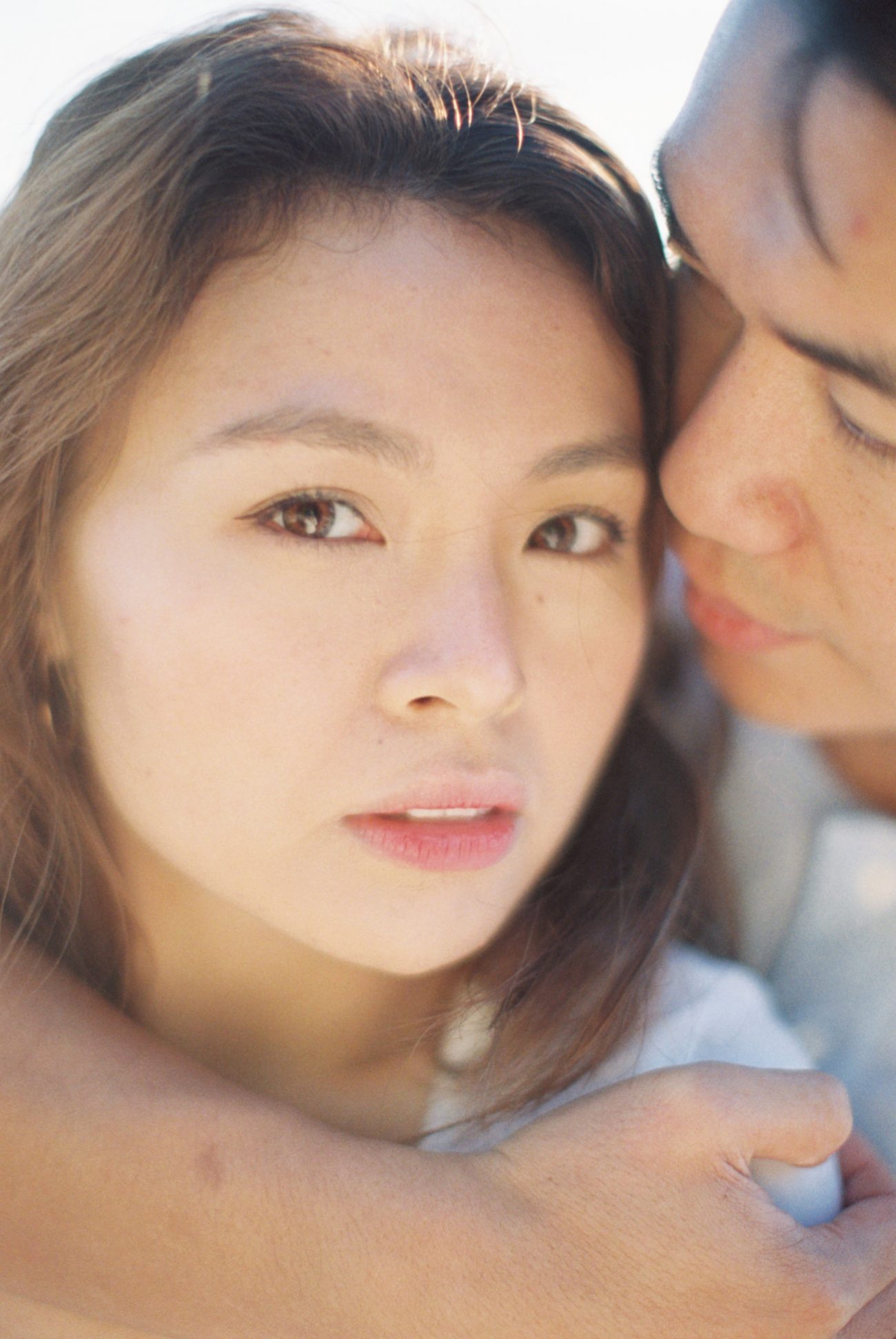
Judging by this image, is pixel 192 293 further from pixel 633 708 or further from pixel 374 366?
pixel 633 708

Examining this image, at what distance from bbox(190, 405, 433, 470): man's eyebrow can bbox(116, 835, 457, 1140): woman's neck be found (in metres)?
0.72

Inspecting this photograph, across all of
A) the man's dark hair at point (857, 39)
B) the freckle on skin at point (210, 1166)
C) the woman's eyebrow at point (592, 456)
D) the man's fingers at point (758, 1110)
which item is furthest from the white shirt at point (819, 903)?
the man's dark hair at point (857, 39)

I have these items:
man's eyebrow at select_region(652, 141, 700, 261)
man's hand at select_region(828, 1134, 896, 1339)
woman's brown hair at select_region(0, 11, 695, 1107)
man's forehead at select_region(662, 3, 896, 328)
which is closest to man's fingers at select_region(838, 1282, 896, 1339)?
man's hand at select_region(828, 1134, 896, 1339)

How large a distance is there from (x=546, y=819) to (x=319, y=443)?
0.59m

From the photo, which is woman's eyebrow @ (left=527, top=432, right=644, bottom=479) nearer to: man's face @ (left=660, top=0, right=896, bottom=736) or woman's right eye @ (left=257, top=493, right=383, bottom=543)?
man's face @ (left=660, top=0, right=896, bottom=736)

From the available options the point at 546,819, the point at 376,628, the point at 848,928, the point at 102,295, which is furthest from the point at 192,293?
the point at 848,928

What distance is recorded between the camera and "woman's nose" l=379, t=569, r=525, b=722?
1.40 meters

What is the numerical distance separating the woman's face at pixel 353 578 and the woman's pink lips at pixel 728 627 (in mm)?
326

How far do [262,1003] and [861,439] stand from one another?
1.16m

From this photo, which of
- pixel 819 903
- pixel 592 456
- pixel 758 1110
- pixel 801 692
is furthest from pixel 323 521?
pixel 819 903

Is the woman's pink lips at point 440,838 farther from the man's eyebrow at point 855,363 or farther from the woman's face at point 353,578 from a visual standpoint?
the man's eyebrow at point 855,363

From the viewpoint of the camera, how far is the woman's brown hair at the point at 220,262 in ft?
5.04

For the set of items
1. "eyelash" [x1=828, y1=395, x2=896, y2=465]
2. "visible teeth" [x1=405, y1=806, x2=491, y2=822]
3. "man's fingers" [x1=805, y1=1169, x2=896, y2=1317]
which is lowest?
"man's fingers" [x1=805, y1=1169, x2=896, y2=1317]

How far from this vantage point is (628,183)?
1733 mm
